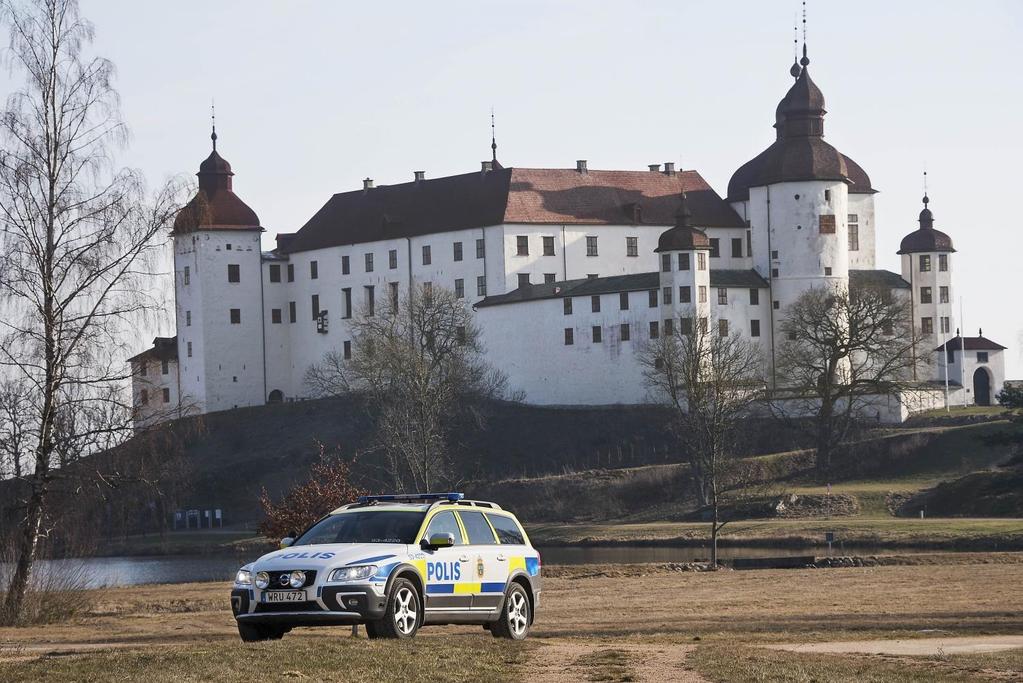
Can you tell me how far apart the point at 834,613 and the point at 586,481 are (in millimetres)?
52374

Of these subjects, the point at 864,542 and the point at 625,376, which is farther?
the point at 625,376

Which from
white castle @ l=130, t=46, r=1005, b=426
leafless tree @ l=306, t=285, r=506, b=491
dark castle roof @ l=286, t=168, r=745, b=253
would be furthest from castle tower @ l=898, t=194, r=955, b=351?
→ leafless tree @ l=306, t=285, r=506, b=491

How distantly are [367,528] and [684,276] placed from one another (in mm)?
70029

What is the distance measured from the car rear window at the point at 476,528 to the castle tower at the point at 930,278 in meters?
81.4

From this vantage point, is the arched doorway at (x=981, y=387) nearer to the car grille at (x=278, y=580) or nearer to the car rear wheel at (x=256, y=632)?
the car rear wheel at (x=256, y=632)

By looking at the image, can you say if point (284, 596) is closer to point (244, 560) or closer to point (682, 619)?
point (682, 619)

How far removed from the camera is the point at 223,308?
106188mm

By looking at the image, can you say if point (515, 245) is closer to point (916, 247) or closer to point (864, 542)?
point (916, 247)

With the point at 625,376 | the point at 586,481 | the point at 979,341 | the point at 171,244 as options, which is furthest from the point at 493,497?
the point at 171,244

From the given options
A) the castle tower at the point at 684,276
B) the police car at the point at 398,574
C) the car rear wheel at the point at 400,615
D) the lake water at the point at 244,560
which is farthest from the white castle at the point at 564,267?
the car rear wheel at the point at 400,615

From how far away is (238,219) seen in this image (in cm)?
10700

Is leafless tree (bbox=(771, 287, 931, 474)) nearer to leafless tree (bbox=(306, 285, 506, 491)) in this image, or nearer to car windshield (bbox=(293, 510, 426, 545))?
leafless tree (bbox=(306, 285, 506, 491))

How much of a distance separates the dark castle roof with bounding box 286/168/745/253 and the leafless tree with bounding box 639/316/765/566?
14174 millimetres

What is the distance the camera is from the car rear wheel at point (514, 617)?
782 inches
